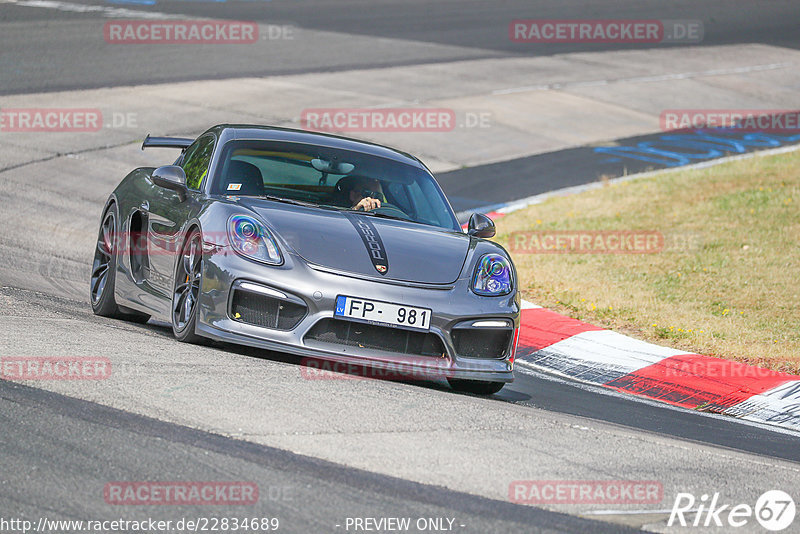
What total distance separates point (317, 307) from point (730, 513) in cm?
244

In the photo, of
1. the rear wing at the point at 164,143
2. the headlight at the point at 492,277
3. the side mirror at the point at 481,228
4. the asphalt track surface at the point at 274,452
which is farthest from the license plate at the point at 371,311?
the rear wing at the point at 164,143

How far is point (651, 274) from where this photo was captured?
11.1 meters

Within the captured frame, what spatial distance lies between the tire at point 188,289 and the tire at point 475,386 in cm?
152

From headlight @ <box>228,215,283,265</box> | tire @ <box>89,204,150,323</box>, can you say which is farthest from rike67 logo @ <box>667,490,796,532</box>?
tire @ <box>89,204,150,323</box>

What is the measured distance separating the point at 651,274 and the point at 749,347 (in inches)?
93.4

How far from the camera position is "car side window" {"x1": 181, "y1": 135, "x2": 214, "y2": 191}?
741 cm

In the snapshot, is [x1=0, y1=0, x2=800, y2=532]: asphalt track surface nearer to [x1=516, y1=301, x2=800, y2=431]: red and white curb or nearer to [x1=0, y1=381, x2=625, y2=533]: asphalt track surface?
[x1=0, y1=381, x2=625, y2=533]: asphalt track surface

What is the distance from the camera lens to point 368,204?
728 cm

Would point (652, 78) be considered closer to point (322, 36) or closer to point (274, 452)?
point (322, 36)

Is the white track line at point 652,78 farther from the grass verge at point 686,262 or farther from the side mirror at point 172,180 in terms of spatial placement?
the side mirror at point 172,180

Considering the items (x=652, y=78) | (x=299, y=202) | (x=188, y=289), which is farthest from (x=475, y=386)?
(x=652, y=78)

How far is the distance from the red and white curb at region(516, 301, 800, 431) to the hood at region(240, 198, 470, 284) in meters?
1.82

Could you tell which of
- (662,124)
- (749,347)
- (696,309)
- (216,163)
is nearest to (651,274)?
(696,309)

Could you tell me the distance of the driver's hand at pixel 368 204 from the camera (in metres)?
7.24
